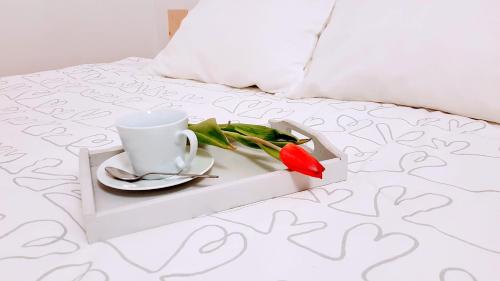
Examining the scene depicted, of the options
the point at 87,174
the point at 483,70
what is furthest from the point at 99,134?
the point at 483,70

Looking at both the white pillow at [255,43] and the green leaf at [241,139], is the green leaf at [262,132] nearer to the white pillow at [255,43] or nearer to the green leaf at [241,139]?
the green leaf at [241,139]

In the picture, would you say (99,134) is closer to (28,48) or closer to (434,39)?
(434,39)

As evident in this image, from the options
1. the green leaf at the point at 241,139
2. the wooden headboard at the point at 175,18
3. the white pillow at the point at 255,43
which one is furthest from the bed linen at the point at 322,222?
the wooden headboard at the point at 175,18

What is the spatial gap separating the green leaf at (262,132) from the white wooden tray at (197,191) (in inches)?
1.2

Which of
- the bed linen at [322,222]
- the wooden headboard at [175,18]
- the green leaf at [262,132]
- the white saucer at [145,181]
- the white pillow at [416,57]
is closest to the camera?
the bed linen at [322,222]

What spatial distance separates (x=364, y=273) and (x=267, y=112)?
0.62 metres

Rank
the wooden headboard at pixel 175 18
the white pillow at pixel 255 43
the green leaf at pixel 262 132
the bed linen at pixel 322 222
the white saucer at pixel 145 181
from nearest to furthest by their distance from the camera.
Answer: the bed linen at pixel 322 222 < the white saucer at pixel 145 181 < the green leaf at pixel 262 132 < the white pillow at pixel 255 43 < the wooden headboard at pixel 175 18

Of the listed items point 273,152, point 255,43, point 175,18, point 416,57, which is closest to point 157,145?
point 273,152

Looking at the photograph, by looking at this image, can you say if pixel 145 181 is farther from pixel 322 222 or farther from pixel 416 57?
pixel 416 57

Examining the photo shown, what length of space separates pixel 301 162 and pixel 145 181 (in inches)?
7.8

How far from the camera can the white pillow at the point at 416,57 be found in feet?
2.81

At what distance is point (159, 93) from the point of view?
1.21m

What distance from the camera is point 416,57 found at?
92 centimetres

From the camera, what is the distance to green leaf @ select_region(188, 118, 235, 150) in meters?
0.60
